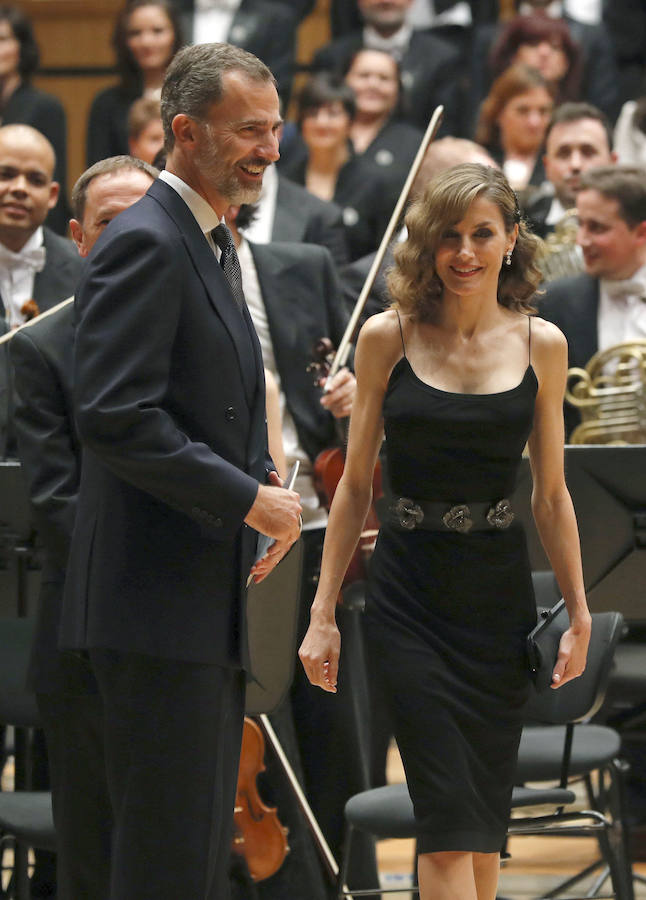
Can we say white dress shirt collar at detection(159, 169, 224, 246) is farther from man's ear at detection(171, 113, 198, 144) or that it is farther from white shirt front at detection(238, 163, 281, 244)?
white shirt front at detection(238, 163, 281, 244)

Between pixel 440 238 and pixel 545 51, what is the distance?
12.0 feet

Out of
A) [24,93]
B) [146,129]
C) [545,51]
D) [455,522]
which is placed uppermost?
[545,51]

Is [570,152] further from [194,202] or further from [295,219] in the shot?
[194,202]

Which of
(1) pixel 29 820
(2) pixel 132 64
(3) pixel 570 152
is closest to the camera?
(1) pixel 29 820

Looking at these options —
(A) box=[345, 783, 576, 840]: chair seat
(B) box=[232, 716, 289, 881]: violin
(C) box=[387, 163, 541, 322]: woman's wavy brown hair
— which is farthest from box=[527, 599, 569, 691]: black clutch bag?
(B) box=[232, 716, 289, 881]: violin

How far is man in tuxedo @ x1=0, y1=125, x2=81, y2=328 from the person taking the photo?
3.95 m

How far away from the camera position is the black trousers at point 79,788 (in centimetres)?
268

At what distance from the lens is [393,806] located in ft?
9.80

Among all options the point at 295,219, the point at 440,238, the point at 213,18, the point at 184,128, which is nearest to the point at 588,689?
the point at 440,238

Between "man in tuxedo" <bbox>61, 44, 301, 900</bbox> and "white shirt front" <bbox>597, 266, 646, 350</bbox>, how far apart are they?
2214 millimetres

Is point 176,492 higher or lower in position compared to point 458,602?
higher

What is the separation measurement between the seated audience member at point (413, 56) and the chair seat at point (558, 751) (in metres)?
3.56

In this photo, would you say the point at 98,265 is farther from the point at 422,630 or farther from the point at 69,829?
the point at 69,829

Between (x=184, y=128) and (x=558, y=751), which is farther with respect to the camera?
(x=558, y=751)
